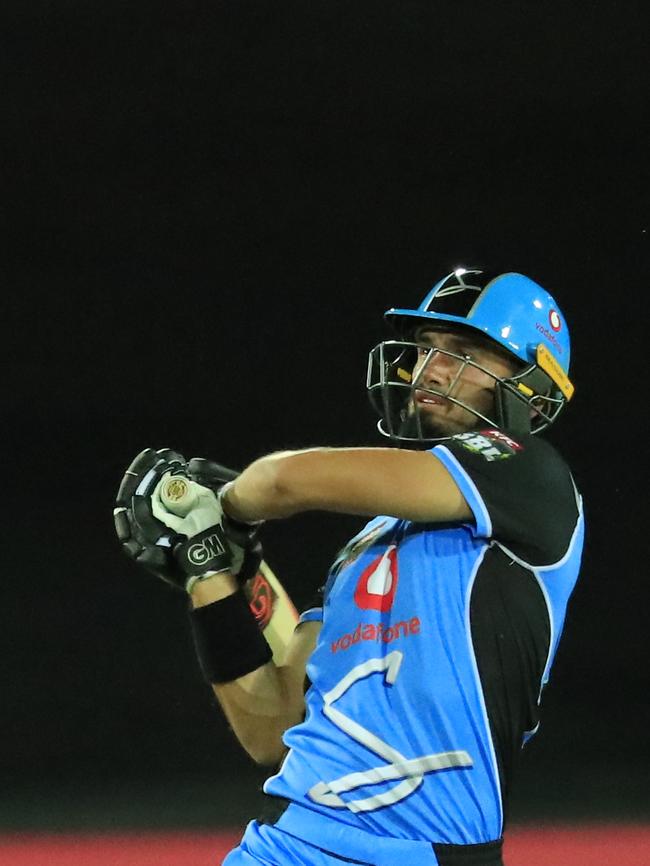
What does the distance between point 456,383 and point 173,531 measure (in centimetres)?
57

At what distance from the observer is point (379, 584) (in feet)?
6.73

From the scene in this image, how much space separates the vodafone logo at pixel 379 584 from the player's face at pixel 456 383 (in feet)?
0.99

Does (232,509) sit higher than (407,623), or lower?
higher

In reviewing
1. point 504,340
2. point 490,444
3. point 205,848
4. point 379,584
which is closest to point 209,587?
point 379,584

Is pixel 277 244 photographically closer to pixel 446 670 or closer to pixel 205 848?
pixel 205 848

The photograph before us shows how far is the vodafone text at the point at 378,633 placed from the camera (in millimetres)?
1960

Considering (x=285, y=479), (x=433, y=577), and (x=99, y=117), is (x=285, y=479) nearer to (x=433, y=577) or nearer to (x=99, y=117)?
(x=433, y=577)

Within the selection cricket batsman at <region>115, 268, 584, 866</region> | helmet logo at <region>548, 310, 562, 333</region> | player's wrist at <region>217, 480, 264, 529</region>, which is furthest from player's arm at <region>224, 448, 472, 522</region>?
helmet logo at <region>548, 310, 562, 333</region>

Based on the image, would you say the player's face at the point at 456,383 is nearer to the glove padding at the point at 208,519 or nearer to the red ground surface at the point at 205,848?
the glove padding at the point at 208,519

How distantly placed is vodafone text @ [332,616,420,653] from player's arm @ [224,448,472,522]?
17cm

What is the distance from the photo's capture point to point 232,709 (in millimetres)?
2291

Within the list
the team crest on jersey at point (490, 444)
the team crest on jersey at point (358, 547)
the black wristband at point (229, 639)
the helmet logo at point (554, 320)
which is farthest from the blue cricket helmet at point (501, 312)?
the black wristband at point (229, 639)

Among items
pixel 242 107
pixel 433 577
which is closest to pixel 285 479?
pixel 433 577

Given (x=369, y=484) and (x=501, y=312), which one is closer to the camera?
(x=369, y=484)
